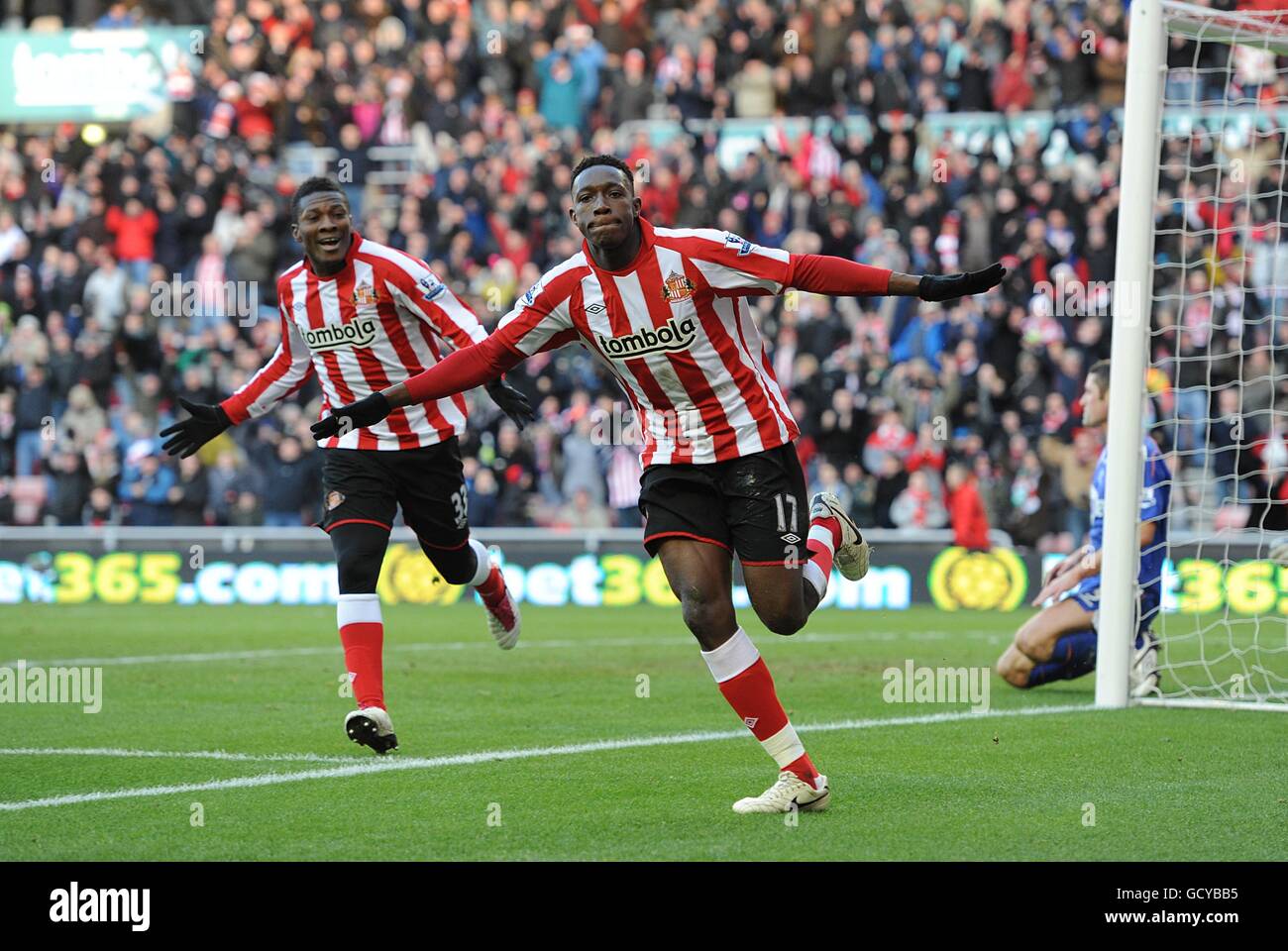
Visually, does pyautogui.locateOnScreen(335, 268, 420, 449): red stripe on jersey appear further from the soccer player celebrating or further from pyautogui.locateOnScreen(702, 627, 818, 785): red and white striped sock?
pyautogui.locateOnScreen(702, 627, 818, 785): red and white striped sock

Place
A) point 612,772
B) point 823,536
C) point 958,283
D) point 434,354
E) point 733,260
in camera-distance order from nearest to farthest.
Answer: point 958,283 → point 733,260 → point 612,772 → point 823,536 → point 434,354

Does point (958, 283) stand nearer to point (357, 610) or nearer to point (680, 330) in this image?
point (680, 330)

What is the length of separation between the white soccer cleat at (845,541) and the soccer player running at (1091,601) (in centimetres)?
302

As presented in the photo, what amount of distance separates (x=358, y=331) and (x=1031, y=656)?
4.67m

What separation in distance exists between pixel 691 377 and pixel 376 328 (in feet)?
7.87

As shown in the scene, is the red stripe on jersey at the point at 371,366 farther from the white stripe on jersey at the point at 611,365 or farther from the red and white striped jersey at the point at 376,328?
the white stripe on jersey at the point at 611,365

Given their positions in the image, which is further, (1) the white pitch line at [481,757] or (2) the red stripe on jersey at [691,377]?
(1) the white pitch line at [481,757]

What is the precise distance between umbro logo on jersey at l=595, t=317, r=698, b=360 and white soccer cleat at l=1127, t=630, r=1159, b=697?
4.55 metres

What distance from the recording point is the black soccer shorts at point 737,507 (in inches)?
267

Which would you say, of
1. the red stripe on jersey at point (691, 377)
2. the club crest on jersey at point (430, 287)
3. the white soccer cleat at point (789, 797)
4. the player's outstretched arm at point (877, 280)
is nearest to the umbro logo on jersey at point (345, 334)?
the club crest on jersey at point (430, 287)

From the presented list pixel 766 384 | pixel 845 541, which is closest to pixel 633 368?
pixel 766 384

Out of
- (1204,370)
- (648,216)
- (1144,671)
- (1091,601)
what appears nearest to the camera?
(1144,671)

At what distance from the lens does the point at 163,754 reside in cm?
816
